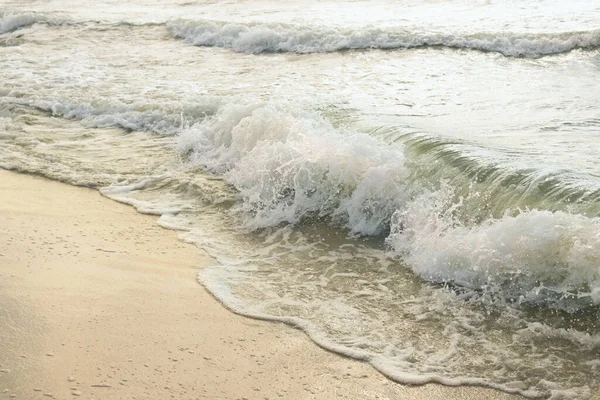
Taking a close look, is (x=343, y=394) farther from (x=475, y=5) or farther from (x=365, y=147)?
(x=475, y=5)

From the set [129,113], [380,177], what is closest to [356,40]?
[129,113]

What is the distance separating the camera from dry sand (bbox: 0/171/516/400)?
12.2 feet

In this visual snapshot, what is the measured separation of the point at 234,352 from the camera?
4.10 metres

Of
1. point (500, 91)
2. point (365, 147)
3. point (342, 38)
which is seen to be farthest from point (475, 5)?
point (365, 147)

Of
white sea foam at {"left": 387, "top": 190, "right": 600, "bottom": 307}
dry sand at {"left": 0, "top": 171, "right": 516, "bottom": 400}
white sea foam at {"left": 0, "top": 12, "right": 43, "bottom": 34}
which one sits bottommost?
dry sand at {"left": 0, "top": 171, "right": 516, "bottom": 400}

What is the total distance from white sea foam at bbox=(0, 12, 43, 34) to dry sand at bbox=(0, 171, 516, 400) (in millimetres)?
16844

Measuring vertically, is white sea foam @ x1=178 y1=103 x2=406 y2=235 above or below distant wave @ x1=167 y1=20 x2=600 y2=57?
below

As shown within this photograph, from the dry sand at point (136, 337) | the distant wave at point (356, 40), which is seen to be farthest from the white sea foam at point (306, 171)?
the distant wave at point (356, 40)

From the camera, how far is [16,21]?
20984 millimetres

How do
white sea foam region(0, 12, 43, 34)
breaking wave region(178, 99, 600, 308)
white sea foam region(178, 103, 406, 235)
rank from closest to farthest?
breaking wave region(178, 99, 600, 308)
white sea foam region(178, 103, 406, 235)
white sea foam region(0, 12, 43, 34)

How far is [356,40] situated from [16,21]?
35.7ft

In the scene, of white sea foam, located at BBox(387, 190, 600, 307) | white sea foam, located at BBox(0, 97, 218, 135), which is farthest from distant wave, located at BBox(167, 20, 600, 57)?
white sea foam, located at BBox(387, 190, 600, 307)

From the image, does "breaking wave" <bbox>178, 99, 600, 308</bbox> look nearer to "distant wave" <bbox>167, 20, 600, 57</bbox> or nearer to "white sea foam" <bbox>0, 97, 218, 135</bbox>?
"white sea foam" <bbox>0, 97, 218, 135</bbox>

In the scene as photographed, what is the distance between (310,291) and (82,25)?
656 inches
